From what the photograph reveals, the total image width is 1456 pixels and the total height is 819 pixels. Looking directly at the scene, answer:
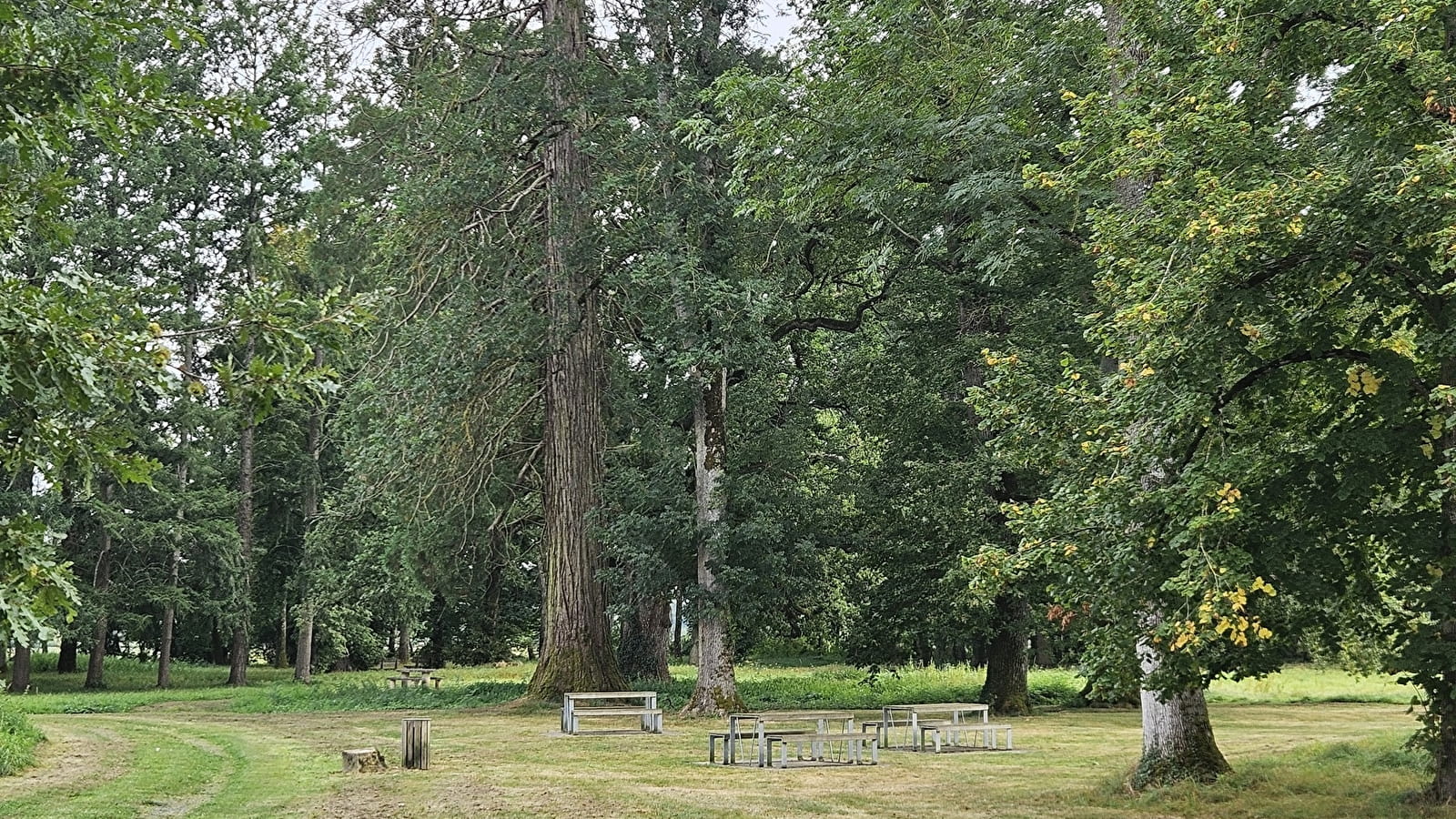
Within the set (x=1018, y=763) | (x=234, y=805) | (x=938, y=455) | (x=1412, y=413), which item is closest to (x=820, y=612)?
(x=938, y=455)

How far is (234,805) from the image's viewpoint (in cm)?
1047

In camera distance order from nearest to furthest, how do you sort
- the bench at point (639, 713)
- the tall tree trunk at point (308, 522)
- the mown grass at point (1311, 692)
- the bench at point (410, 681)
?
the bench at point (639, 713), the mown grass at point (1311, 692), the bench at point (410, 681), the tall tree trunk at point (308, 522)

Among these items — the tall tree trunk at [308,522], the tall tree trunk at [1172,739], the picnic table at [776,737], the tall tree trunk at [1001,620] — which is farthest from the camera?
the tall tree trunk at [308,522]

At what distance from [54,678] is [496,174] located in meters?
22.6

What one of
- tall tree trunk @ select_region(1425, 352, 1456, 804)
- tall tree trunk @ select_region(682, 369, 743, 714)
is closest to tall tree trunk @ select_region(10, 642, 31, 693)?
tall tree trunk @ select_region(682, 369, 743, 714)

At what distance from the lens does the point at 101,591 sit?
3039 centimetres

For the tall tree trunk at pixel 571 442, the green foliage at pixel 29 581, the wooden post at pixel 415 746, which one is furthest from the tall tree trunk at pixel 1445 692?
the tall tree trunk at pixel 571 442

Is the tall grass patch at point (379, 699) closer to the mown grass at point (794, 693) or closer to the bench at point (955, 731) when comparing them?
the mown grass at point (794, 693)

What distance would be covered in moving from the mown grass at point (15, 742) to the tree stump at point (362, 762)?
3.31 m

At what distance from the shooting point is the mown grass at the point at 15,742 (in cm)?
1240

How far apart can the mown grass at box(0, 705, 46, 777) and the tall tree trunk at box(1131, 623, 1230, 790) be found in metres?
11.3

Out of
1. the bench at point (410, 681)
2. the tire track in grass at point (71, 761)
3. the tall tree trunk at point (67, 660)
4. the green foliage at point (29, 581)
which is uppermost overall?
the green foliage at point (29, 581)

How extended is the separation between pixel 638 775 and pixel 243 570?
2239 centimetres

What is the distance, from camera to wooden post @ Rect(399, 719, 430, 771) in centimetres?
1297
